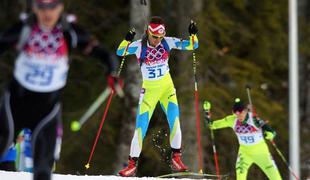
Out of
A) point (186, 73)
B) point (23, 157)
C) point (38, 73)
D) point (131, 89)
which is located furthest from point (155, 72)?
point (186, 73)

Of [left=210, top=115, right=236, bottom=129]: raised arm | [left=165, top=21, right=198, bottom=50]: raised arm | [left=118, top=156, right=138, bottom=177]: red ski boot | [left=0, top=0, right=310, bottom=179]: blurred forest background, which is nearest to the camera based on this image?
[left=165, top=21, right=198, bottom=50]: raised arm

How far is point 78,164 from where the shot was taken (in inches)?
598

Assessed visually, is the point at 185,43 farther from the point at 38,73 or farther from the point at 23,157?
the point at 23,157

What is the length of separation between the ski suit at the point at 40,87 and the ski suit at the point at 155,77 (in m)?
2.21

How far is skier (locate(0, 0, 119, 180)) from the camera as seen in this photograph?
5.01 meters

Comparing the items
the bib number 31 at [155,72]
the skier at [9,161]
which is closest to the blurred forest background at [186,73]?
the skier at [9,161]

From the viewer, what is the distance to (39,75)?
16.4 ft

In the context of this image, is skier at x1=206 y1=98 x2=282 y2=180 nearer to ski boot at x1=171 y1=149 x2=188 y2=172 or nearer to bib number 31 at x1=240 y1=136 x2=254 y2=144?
bib number 31 at x1=240 y1=136 x2=254 y2=144

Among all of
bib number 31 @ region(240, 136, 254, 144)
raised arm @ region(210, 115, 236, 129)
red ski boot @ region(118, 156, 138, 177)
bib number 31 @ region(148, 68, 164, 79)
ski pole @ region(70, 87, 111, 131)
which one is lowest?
red ski boot @ region(118, 156, 138, 177)

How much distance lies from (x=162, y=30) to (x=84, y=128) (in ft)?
23.3

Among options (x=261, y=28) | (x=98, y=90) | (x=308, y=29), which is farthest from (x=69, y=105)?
(x=308, y=29)

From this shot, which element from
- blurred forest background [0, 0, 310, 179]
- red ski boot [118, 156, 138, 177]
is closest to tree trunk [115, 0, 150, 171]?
blurred forest background [0, 0, 310, 179]

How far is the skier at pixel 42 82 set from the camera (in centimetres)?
501

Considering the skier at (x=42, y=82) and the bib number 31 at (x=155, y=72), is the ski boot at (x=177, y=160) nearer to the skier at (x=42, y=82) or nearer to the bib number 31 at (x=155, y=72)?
the bib number 31 at (x=155, y=72)
